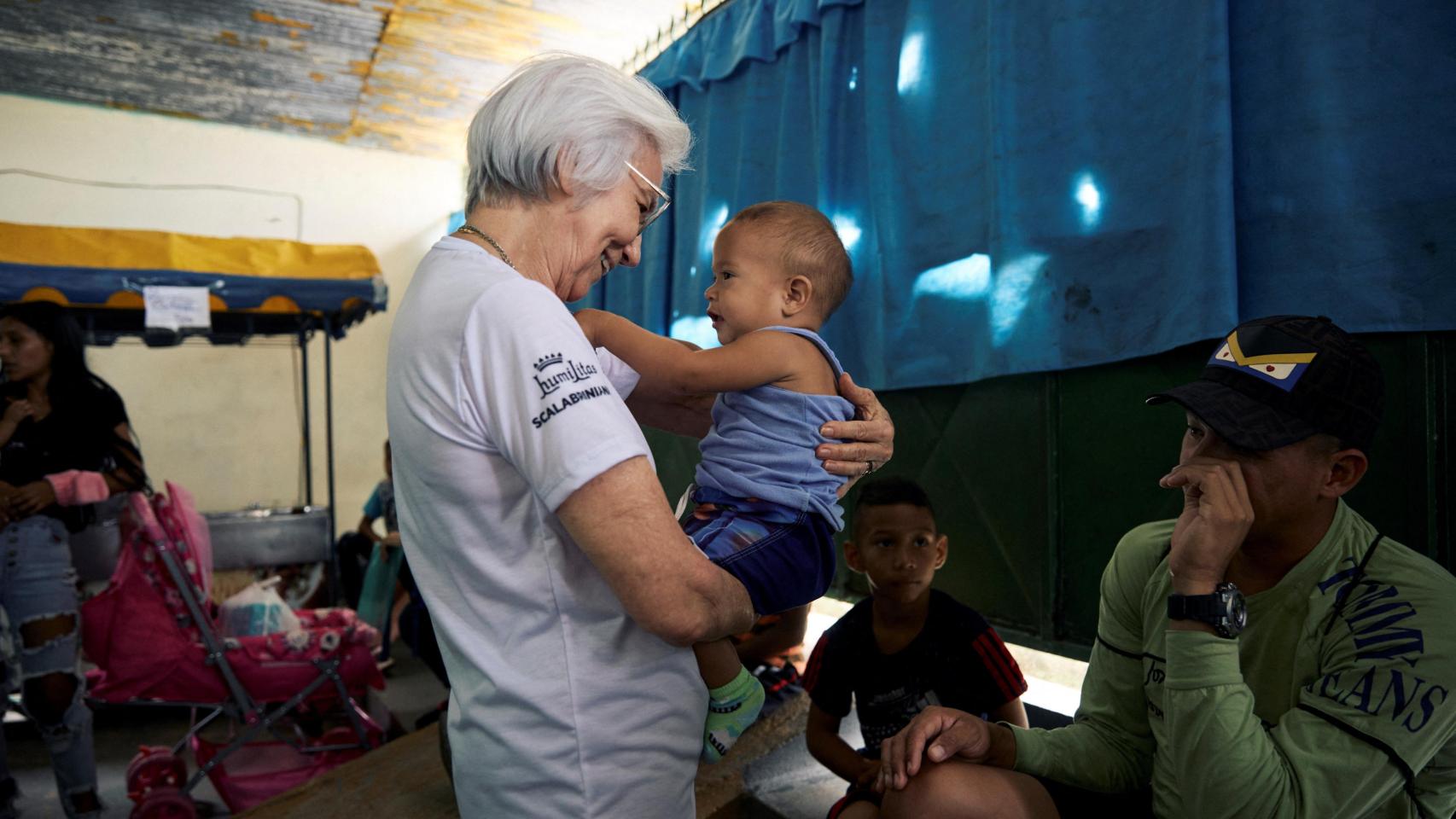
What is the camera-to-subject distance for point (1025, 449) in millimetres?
3252

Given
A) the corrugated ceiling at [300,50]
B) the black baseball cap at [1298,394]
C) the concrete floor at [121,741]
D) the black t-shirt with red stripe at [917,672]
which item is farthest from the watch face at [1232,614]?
the corrugated ceiling at [300,50]

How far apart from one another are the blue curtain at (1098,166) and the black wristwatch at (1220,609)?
1178 mm

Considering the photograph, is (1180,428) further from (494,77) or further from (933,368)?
(494,77)

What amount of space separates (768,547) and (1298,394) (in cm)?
91

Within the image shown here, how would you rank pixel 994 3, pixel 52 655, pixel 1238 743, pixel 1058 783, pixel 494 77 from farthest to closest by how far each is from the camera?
pixel 494 77, pixel 52 655, pixel 994 3, pixel 1058 783, pixel 1238 743

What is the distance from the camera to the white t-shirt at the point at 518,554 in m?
1.08

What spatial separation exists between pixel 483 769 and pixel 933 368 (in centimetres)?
260

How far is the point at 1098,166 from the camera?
285 cm

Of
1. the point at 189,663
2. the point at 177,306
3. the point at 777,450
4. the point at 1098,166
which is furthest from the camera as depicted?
the point at 177,306

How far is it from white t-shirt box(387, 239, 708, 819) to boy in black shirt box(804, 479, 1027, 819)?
1.32 m

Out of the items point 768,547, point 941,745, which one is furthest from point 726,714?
point 941,745

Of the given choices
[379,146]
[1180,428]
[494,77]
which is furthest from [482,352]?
[379,146]

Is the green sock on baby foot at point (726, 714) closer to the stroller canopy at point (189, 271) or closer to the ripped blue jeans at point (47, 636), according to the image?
the ripped blue jeans at point (47, 636)

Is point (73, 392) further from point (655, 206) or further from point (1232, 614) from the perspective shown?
point (1232, 614)
